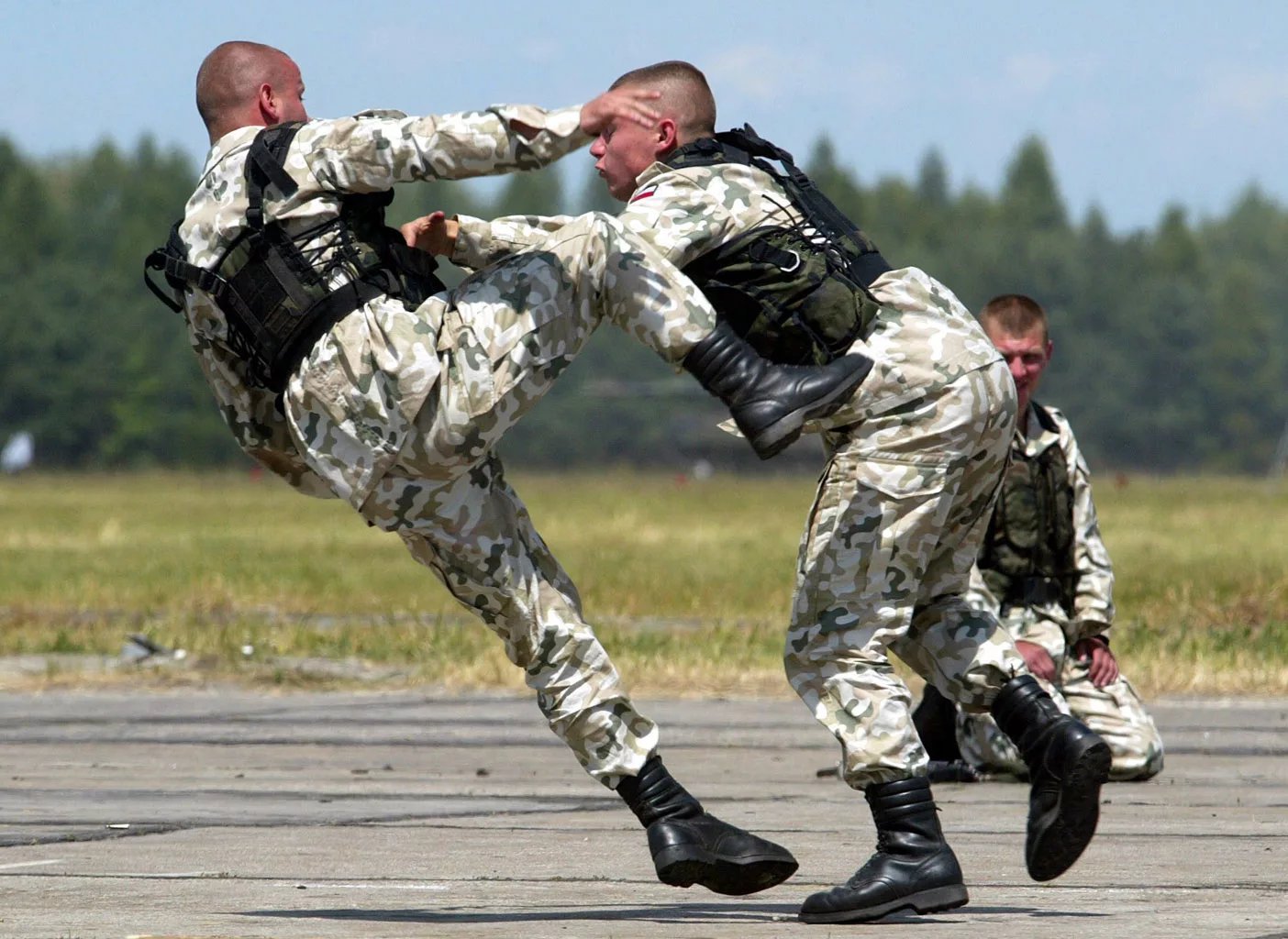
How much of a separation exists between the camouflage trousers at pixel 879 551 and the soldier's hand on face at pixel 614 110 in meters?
0.88

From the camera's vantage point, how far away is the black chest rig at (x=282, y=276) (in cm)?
526

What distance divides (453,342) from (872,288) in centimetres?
99

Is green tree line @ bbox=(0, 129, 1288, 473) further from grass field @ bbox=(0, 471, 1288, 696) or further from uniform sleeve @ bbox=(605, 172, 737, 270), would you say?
uniform sleeve @ bbox=(605, 172, 737, 270)

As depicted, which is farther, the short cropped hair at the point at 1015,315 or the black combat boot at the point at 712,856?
the short cropped hair at the point at 1015,315

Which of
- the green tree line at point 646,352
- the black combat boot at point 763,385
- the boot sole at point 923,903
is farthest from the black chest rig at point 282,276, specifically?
the green tree line at point 646,352

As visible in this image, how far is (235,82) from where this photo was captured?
5559 mm

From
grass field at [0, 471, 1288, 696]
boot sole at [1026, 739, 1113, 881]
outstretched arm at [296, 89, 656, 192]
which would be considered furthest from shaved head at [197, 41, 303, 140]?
grass field at [0, 471, 1288, 696]

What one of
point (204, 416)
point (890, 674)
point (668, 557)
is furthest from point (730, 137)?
point (204, 416)

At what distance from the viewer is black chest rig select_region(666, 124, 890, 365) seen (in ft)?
17.1

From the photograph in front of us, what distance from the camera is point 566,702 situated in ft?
17.8

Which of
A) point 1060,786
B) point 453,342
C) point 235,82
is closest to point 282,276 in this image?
point 453,342

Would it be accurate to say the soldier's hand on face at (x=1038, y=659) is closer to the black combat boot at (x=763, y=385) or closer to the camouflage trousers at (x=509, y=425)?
the camouflage trousers at (x=509, y=425)

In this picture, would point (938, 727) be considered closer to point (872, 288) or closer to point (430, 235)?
point (872, 288)

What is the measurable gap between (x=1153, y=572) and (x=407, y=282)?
57.4ft
